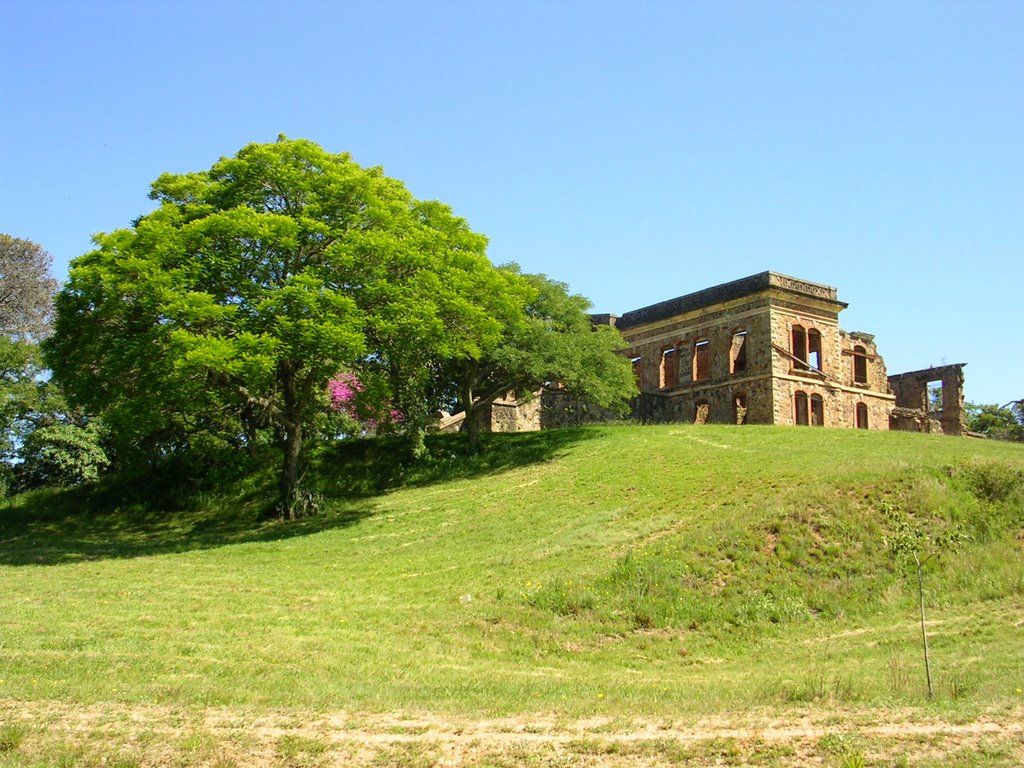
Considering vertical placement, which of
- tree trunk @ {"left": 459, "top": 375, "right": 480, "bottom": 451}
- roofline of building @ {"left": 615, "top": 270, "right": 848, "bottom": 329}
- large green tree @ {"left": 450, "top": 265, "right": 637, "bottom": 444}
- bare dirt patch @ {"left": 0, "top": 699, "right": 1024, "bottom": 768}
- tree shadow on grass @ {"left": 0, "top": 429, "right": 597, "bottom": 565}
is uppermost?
roofline of building @ {"left": 615, "top": 270, "right": 848, "bottom": 329}

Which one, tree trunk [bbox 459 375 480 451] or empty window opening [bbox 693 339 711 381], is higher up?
empty window opening [bbox 693 339 711 381]

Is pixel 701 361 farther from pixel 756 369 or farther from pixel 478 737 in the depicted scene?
pixel 478 737

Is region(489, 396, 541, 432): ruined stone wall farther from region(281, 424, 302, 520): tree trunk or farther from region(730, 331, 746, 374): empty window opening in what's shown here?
region(281, 424, 302, 520): tree trunk

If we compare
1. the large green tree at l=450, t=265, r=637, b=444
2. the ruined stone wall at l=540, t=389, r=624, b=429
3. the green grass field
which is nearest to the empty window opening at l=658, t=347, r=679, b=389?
the ruined stone wall at l=540, t=389, r=624, b=429

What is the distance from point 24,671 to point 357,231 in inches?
633

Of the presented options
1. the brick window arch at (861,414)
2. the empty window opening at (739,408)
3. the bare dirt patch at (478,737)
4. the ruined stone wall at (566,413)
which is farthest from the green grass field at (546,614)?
the brick window arch at (861,414)

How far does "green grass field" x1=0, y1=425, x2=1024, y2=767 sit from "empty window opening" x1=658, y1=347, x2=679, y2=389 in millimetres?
12310

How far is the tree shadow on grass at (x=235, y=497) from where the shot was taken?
25969mm

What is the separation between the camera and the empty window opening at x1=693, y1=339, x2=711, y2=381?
40.9m

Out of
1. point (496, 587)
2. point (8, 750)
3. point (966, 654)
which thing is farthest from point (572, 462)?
point (8, 750)

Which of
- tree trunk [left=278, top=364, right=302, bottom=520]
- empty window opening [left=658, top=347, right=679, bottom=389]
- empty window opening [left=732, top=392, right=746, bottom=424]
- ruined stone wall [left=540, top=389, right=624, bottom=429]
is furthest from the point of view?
empty window opening [left=658, top=347, right=679, bottom=389]

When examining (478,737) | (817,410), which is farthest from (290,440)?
(817,410)

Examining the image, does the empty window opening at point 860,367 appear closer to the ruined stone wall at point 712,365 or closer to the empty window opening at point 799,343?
the empty window opening at point 799,343

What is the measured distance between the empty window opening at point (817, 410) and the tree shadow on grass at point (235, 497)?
11521 millimetres
